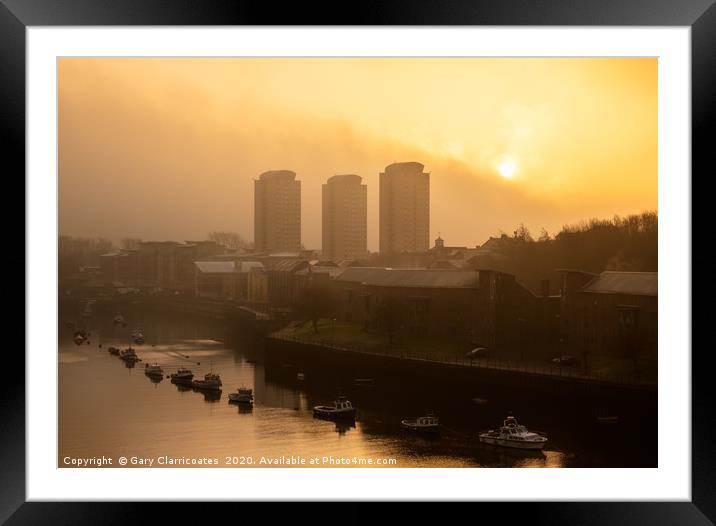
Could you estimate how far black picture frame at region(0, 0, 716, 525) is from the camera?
3457 mm

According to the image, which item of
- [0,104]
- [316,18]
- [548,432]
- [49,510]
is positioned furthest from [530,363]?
[0,104]

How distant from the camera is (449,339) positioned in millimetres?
A: 4781

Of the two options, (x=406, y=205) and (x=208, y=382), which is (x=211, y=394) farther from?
(x=406, y=205)

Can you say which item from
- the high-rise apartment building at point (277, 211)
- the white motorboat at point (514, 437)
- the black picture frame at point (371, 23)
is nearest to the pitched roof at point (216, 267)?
the high-rise apartment building at point (277, 211)

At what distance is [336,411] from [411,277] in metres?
1.06

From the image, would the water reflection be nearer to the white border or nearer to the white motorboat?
the white border

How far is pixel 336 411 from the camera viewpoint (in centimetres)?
448

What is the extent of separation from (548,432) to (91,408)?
3.01 metres

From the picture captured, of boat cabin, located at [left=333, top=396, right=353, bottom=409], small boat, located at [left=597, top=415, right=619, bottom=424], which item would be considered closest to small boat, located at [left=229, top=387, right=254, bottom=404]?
boat cabin, located at [left=333, top=396, right=353, bottom=409]

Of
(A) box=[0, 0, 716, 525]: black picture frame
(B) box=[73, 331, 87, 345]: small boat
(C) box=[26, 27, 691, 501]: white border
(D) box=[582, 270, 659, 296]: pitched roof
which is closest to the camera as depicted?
(A) box=[0, 0, 716, 525]: black picture frame

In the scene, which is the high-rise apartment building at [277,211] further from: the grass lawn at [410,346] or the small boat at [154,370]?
the small boat at [154,370]

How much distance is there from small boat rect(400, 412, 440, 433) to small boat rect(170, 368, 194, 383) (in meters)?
1.51

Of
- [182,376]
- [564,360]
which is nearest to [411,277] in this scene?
[564,360]

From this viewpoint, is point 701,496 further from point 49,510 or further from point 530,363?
point 49,510
